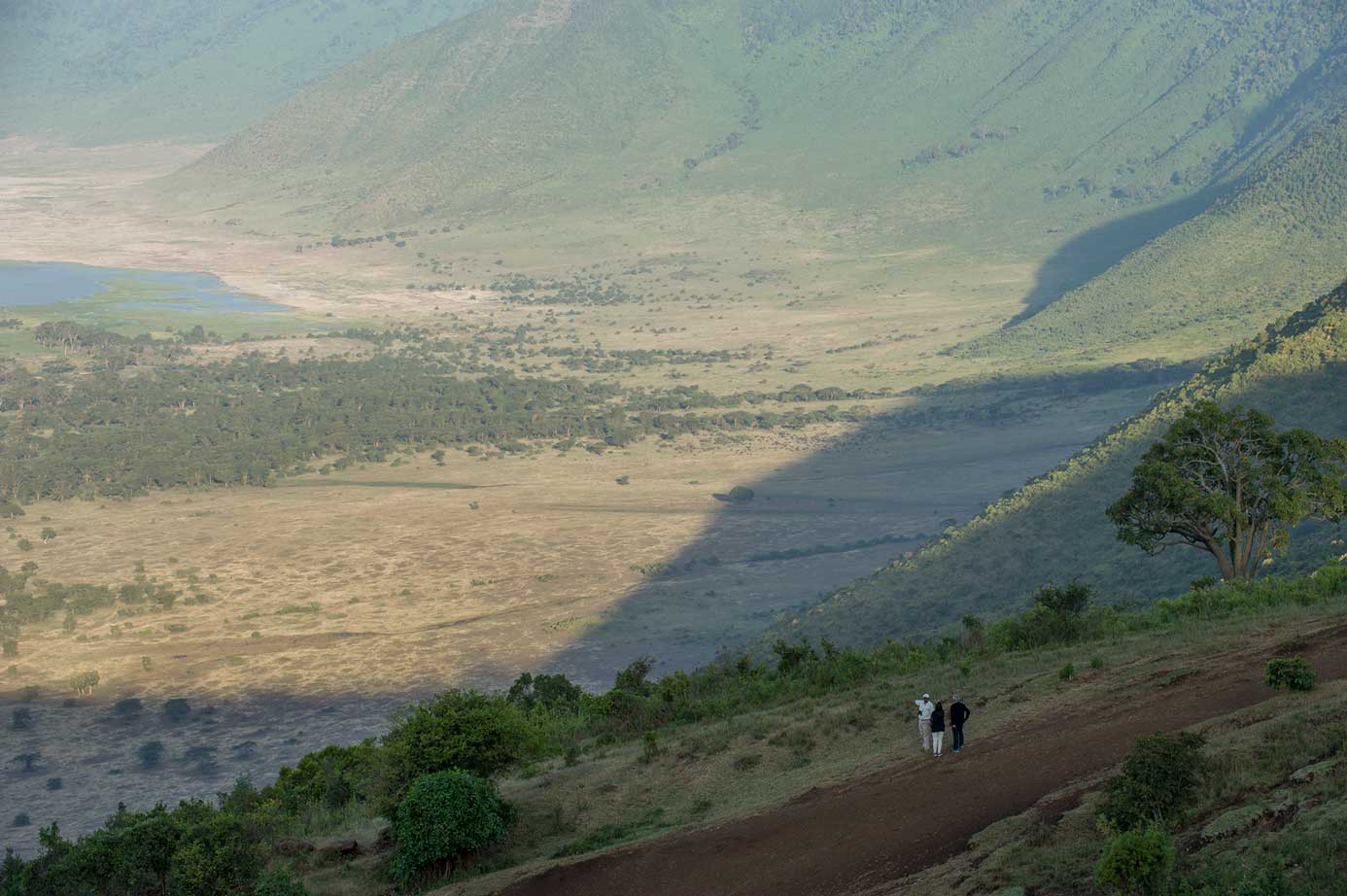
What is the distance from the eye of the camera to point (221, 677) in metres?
52.3

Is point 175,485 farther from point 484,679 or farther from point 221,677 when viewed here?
point 484,679

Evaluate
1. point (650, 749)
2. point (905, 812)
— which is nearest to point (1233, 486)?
point (650, 749)

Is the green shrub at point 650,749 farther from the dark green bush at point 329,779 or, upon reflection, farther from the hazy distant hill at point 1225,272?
the hazy distant hill at point 1225,272

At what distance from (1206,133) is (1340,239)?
287ft

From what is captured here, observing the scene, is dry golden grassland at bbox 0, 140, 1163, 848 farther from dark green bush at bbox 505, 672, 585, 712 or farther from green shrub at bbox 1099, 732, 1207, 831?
green shrub at bbox 1099, 732, 1207, 831

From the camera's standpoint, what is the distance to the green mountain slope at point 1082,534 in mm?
48562

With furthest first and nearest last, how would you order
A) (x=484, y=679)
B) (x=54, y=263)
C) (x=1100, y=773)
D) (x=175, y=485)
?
(x=54, y=263) < (x=175, y=485) < (x=484, y=679) < (x=1100, y=773)

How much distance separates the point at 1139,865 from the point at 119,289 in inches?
6630

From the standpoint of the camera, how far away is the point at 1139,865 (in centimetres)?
1536

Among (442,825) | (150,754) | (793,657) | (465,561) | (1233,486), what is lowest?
(150,754)

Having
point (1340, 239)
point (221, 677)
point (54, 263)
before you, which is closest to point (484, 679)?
point (221, 677)

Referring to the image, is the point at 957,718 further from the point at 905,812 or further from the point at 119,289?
the point at 119,289

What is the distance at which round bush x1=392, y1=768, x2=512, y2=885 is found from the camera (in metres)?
23.9

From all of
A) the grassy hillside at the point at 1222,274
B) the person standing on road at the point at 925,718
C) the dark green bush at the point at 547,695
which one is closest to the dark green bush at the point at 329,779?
the dark green bush at the point at 547,695
